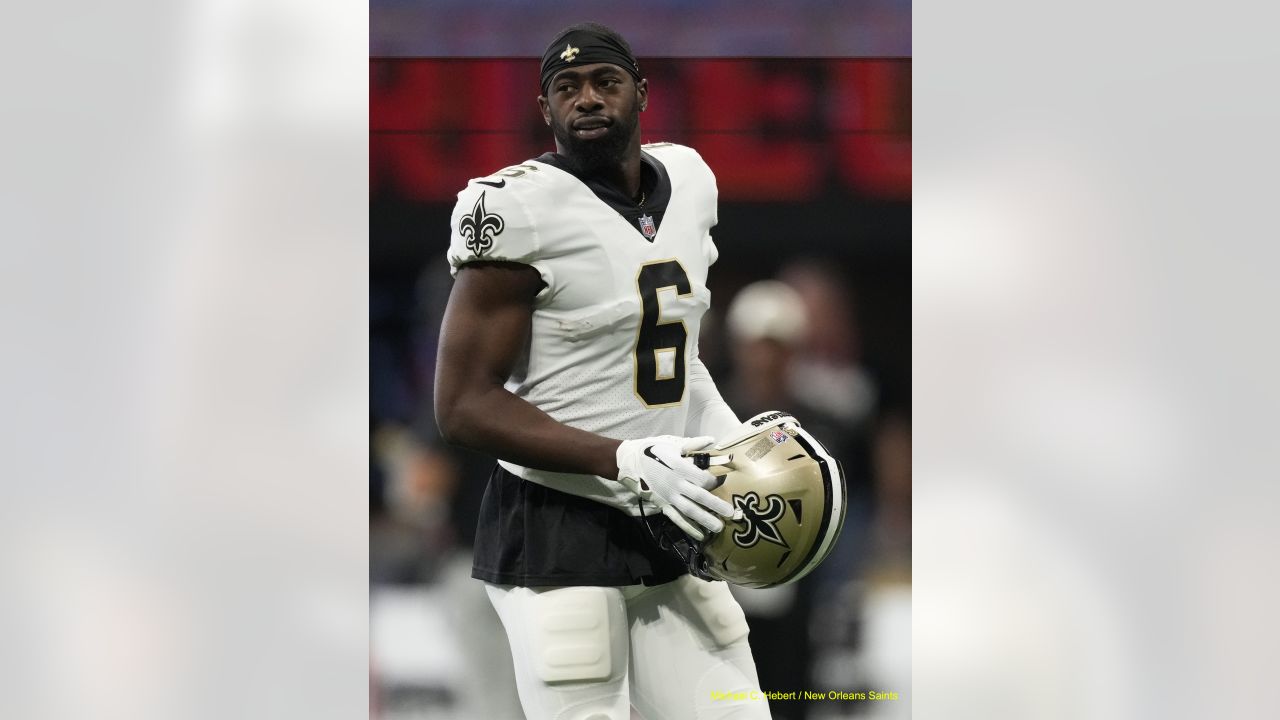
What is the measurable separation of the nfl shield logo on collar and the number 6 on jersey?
0.06 metres

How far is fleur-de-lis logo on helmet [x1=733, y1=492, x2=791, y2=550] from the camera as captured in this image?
2.08m

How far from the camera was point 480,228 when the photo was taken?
85.5 inches

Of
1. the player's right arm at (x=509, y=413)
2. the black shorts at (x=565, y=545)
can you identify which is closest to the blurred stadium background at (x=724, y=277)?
the black shorts at (x=565, y=545)

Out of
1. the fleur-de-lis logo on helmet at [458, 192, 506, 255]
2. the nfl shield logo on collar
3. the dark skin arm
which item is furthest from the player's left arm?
the fleur-de-lis logo on helmet at [458, 192, 506, 255]

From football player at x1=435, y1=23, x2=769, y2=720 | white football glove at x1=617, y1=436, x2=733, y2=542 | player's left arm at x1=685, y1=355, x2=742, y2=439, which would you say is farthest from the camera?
player's left arm at x1=685, y1=355, x2=742, y2=439

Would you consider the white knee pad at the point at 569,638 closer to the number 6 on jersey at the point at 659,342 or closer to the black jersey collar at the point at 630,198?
the number 6 on jersey at the point at 659,342

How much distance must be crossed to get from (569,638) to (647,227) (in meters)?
0.84

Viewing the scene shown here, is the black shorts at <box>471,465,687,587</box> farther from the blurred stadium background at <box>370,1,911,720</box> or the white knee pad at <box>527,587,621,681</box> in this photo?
the blurred stadium background at <box>370,1,911,720</box>

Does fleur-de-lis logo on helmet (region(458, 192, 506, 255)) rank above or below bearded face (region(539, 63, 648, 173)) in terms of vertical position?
below

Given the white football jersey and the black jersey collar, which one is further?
the black jersey collar

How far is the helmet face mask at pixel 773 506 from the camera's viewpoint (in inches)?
82.0
